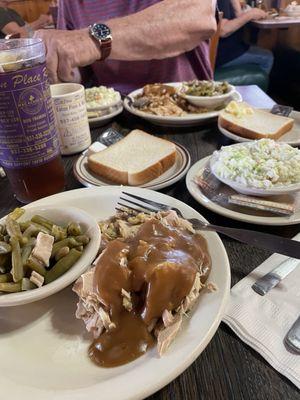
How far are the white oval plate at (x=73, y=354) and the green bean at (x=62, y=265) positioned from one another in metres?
0.07

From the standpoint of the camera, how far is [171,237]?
0.62 meters

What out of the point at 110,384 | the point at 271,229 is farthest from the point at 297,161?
the point at 110,384

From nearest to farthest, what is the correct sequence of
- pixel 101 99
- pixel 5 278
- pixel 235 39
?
pixel 5 278 → pixel 101 99 → pixel 235 39

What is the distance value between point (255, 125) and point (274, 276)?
849mm

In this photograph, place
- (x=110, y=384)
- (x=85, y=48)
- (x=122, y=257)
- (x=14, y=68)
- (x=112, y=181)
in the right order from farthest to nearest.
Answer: (x=85, y=48) → (x=112, y=181) → (x=14, y=68) → (x=122, y=257) → (x=110, y=384)

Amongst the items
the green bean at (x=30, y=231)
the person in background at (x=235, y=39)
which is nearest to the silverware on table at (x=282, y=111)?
the green bean at (x=30, y=231)

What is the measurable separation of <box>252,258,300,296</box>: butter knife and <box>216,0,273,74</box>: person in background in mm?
4125

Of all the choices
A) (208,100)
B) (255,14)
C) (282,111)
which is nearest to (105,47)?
(208,100)

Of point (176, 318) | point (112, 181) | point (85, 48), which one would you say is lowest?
point (112, 181)

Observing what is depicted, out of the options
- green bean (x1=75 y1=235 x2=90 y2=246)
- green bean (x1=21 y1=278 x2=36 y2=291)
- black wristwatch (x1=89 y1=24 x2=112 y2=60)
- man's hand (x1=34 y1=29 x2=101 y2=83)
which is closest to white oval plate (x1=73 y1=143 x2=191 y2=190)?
green bean (x1=75 y1=235 x2=90 y2=246)

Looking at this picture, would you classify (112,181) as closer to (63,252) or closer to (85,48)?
(63,252)

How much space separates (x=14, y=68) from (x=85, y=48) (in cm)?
84

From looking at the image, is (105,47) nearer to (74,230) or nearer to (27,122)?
(27,122)

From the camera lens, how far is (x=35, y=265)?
61 cm
